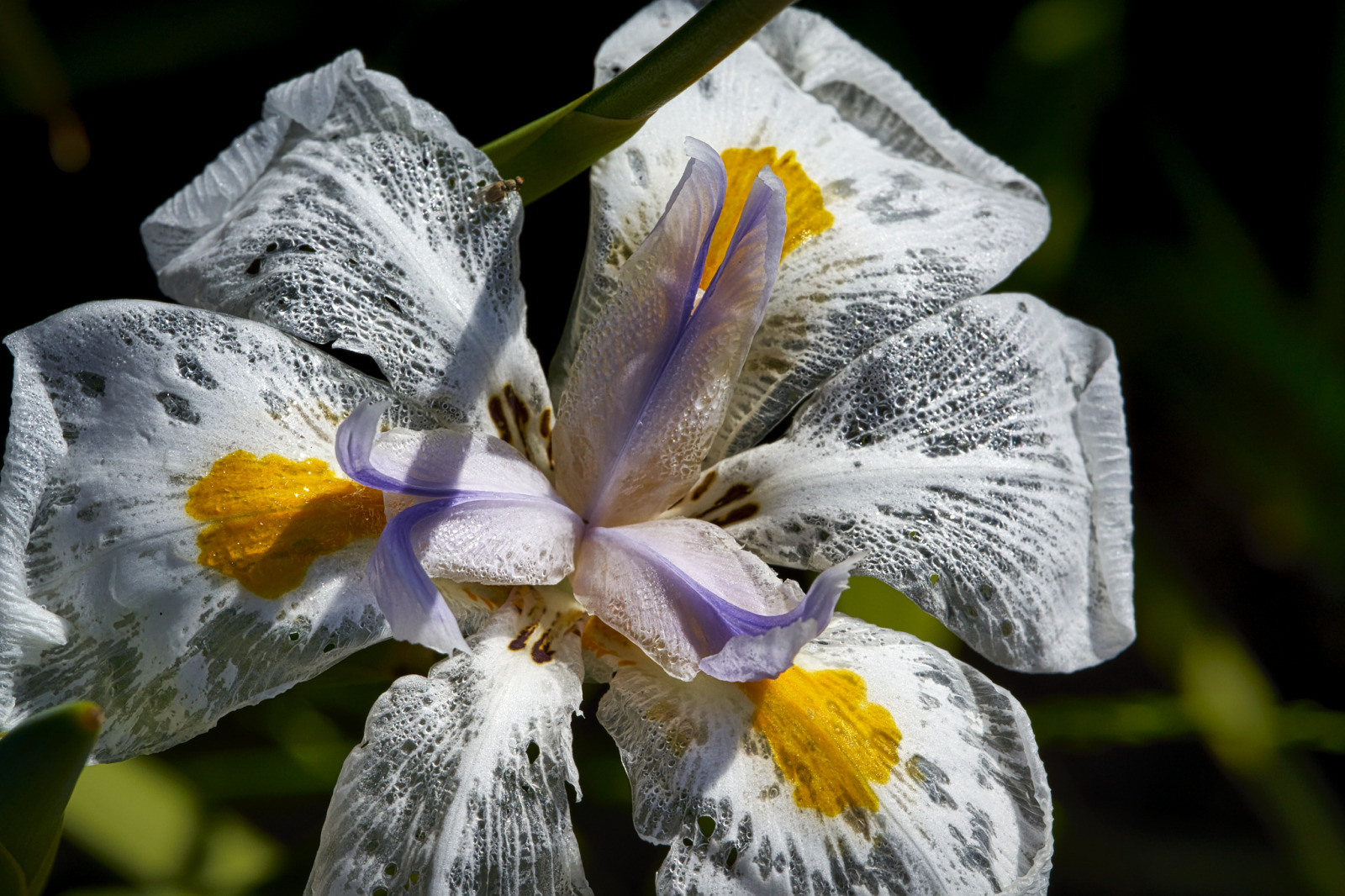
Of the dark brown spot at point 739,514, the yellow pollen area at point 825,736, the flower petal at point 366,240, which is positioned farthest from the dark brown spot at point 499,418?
the yellow pollen area at point 825,736

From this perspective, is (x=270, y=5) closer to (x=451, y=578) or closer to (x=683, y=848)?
(x=451, y=578)

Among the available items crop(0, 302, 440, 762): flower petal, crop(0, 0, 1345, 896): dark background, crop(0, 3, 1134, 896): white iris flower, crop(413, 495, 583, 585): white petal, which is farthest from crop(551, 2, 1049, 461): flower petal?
crop(0, 0, 1345, 896): dark background

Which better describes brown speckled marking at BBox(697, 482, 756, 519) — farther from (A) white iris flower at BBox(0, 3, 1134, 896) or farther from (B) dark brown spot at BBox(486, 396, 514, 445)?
(B) dark brown spot at BBox(486, 396, 514, 445)

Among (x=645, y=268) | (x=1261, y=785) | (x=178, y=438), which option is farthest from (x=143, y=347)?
(x=1261, y=785)

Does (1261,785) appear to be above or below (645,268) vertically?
below

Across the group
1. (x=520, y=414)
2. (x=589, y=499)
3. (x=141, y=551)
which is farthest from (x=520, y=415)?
(x=141, y=551)
